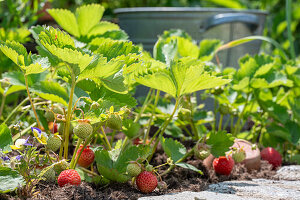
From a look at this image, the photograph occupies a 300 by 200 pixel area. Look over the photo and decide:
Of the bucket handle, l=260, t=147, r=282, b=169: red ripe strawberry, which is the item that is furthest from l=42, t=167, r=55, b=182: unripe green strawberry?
the bucket handle

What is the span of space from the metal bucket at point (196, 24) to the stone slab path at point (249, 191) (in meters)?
1.01

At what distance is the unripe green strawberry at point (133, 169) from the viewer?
94 centimetres

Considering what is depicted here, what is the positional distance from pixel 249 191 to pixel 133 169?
0.30 meters

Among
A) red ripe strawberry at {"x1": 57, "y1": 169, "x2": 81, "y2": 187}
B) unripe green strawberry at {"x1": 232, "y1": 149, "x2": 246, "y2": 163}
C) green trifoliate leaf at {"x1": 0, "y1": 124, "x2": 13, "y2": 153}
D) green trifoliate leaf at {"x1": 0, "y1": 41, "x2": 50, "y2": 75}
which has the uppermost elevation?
green trifoliate leaf at {"x1": 0, "y1": 41, "x2": 50, "y2": 75}

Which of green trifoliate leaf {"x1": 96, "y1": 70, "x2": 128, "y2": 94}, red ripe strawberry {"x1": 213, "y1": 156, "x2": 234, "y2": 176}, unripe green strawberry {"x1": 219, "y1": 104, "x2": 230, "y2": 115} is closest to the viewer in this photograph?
green trifoliate leaf {"x1": 96, "y1": 70, "x2": 128, "y2": 94}

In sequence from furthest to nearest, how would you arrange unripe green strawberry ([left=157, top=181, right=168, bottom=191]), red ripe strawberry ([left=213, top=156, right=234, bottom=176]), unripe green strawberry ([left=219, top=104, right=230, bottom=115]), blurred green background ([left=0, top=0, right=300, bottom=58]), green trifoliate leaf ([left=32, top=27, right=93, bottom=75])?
blurred green background ([left=0, top=0, right=300, bottom=58])
unripe green strawberry ([left=219, top=104, right=230, bottom=115])
red ripe strawberry ([left=213, top=156, right=234, bottom=176])
unripe green strawberry ([left=157, top=181, right=168, bottom=191])
green trifoliate leaf ([left=32, top=27, right=93, bottom=75])

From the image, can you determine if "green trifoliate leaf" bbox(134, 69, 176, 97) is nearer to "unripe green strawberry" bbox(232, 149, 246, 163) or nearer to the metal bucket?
"unripe green strawberry" bbox(232, 149, 246, 163)

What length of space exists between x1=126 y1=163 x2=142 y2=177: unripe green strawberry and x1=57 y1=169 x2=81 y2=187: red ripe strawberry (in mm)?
116

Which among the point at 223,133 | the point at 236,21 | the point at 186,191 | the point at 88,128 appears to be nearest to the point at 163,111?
the point at 223,133

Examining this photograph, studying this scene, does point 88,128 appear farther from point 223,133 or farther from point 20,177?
point 223,133

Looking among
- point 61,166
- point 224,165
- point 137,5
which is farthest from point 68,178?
point 137,5

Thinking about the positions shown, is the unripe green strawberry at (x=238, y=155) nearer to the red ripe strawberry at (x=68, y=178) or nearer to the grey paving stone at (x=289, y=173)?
the grey paving stone at (x=289, y=173)

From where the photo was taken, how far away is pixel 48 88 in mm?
1045

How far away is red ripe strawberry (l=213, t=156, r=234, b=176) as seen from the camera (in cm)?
117
